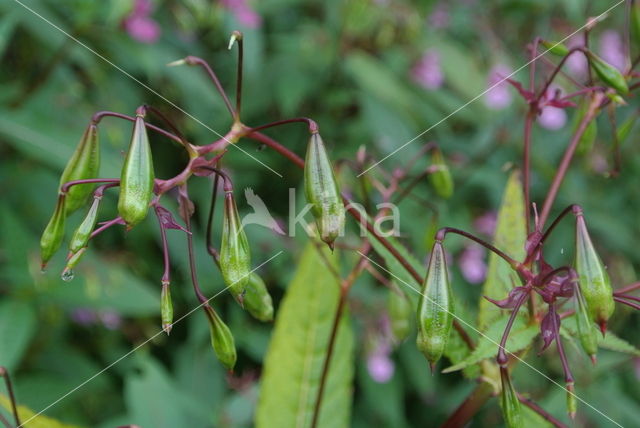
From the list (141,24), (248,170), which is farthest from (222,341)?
(248,170)

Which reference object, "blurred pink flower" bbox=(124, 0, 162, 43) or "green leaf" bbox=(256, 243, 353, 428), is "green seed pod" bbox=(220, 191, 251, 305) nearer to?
"green leaf" bbox=(256, 243, 353, 428)

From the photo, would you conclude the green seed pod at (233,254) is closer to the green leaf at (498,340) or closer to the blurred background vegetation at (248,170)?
the green leaf at (498,340)

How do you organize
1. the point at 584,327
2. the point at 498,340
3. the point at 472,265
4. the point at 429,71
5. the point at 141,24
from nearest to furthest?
the point at 584,327 < the point at 498,340 < the point at 141,24 < the point at 472,265 < the point at 429,71

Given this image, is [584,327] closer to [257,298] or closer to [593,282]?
[593,282]

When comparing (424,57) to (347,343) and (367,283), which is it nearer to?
(367,283)

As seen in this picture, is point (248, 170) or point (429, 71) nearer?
point (248, 170)
